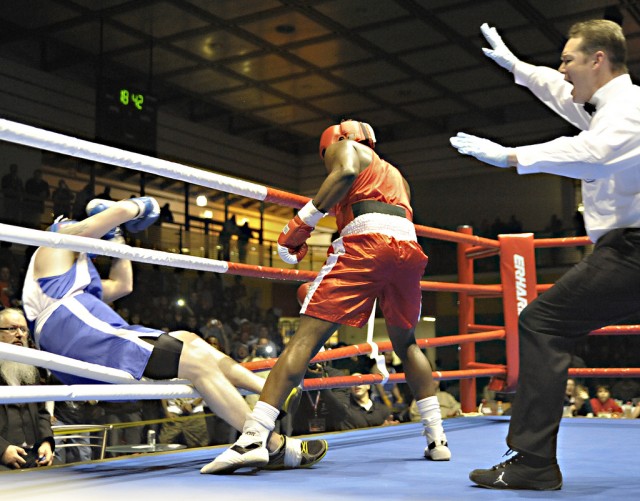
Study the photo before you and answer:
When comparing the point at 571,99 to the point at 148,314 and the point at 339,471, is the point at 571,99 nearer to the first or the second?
the point at 339,471

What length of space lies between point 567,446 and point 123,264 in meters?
1.46

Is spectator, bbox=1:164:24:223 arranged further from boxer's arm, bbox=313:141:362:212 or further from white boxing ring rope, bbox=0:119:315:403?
boxer's arm, bbox=313:141:362:212

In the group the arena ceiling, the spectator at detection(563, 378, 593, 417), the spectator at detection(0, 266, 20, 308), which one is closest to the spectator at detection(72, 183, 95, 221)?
the spectator at detection(0, 266, 20, 308)

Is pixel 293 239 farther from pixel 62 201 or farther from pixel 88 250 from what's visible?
Result: pixel 62 201

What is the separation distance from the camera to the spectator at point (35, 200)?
7.79 m

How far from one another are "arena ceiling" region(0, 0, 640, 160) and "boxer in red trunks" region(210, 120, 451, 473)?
6259 millimetres

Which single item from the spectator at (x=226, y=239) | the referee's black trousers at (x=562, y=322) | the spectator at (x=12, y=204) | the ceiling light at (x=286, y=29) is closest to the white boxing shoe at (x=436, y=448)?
the referee's black trousers at (x=562, y=322)

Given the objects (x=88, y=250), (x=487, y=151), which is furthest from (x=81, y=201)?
(x=487, y=151)

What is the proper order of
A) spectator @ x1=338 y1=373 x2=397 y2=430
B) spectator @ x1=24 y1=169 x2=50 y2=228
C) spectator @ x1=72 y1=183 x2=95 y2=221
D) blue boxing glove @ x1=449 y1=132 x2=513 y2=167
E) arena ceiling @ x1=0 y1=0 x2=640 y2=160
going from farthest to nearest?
arena ceiling @ x1=0 y1=0 x2=640 y2=160, spectator @ x1=72 y1=183 x2=95 y2=221, spectator @ x1=24 y1=169 x2=50 y2=228, spectator @ x1=338 y1=373 x2=397 y2=430, blue boxing glove @ x1=449 y1=132 x2=513 y2=167

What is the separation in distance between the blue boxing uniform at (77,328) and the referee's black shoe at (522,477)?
86 cm

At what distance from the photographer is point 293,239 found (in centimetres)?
197

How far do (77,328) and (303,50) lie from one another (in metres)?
8.07

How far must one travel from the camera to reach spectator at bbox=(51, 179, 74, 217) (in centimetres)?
833

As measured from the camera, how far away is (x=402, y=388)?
8.22m
